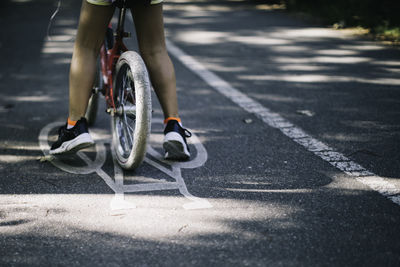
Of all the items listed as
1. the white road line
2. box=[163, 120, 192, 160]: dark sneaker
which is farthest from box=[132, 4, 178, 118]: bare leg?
the white road line

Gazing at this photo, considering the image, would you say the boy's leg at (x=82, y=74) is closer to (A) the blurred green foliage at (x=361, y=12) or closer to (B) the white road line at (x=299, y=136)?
(B) the white road line at (x=299, y=136)

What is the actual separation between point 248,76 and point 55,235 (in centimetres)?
358

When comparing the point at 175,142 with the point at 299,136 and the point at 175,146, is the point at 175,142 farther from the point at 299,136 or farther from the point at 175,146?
the point at 299,136

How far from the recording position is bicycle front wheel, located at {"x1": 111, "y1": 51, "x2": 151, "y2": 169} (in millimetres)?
2779

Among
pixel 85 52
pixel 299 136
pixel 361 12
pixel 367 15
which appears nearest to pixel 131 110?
pixel 85 52

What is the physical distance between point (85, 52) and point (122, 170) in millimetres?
844

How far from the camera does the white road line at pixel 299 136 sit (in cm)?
279

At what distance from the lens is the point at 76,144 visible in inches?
119

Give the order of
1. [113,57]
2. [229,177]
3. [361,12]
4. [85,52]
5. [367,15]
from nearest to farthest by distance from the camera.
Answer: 1. [229,177]
2. [85,52]
3. [113,57]
4. [367,15]
5. [361,12]

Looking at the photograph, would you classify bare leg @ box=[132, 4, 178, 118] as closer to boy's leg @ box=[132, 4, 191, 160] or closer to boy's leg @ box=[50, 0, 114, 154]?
boy's leg @ box=[132, 4, 191, 160]

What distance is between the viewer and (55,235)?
91.7 inches

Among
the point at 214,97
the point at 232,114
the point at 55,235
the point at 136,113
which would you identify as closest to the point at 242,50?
the point at 214,97

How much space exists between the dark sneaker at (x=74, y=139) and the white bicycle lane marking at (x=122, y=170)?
0.14 m

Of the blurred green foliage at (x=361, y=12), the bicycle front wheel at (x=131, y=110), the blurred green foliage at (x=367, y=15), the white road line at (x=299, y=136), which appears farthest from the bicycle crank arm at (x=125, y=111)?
the blurred green foliage at (x=361, y=12)
